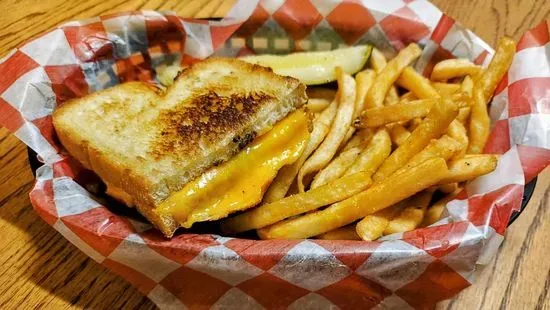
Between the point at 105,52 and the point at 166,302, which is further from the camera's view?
the point at 105,52

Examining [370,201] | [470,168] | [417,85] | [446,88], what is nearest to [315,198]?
[370,201]

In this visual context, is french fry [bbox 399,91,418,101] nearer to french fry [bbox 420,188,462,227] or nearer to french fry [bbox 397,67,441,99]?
french fry [bbox 397,67,441,99]

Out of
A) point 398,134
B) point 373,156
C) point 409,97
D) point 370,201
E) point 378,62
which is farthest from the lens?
point 378,62

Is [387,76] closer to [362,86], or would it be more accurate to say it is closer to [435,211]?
[362,86]

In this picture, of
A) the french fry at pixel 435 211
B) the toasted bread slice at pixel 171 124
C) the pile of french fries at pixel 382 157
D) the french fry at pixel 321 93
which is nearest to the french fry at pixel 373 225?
the pile of french fries at pixel 382 157

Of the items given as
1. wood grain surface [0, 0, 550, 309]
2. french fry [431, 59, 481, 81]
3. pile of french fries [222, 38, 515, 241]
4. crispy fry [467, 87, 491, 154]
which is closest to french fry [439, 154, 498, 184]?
pile of french fries [222, 38, 515, 241]

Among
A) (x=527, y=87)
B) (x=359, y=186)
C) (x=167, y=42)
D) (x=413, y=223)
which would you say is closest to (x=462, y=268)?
(x=413, y=223)

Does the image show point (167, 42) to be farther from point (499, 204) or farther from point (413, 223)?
point (499, 204)
